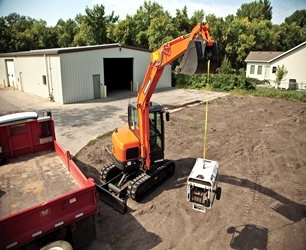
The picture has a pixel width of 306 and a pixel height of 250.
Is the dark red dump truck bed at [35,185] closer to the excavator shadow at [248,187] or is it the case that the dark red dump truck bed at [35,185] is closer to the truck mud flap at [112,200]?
the truck mud flap at [112,200]

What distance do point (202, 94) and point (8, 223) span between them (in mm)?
23184

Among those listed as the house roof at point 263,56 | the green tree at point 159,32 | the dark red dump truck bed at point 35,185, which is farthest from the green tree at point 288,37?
the dark red dump truck bed at point 35,185

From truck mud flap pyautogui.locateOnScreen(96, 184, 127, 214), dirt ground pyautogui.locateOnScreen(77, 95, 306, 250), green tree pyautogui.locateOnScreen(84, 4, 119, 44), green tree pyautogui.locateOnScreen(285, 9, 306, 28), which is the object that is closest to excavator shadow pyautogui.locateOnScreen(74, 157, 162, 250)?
dirt ground pyautogui.locateOnScreen(77, 95, 306, 250)

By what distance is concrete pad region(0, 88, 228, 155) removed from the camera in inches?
550

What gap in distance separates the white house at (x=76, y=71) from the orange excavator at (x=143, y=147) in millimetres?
14158

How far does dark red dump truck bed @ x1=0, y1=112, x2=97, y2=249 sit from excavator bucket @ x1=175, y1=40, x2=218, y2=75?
11.2ft

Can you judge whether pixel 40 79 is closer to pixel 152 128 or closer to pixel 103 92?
pixel 103 92

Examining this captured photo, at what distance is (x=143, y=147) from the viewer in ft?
26.5

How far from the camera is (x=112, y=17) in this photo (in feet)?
168

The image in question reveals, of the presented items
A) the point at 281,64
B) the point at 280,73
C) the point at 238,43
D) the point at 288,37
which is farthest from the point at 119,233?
the point at 288,37

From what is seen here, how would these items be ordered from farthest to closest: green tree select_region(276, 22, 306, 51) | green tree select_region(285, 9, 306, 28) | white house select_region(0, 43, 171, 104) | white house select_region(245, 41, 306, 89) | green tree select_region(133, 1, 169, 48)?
1. green tree select_region(285, 9, 306, 28)
2. green tree select_region(276, 22, 306, 51)
3. green tree select_region(133, 1, 169, 48)
4. white house select_region(245, 41, 306, 89)
5. white house select_region(0, 43, 171, 104)

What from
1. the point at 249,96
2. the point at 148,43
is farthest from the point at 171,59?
the point at 148,43

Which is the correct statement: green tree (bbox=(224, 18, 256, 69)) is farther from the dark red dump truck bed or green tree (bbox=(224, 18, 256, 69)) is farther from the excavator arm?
the dark red dump truck bed

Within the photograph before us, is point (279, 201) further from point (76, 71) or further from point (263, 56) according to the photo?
point (263, 56)
